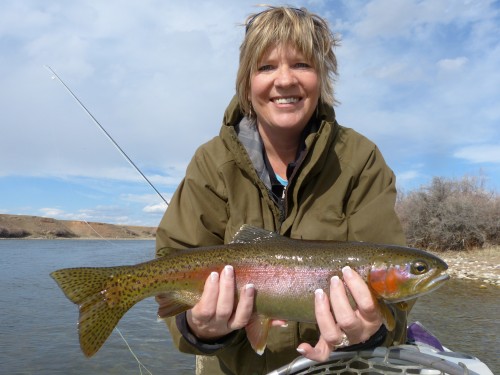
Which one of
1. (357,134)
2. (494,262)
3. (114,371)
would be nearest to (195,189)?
(357,134)

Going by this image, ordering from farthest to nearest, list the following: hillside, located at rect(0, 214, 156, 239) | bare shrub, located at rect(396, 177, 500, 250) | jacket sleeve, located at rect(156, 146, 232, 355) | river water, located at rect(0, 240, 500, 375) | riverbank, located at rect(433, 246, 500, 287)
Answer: hillside, located at rect(0, 214, 156, 239) → bare shrub, located at rect(396, 177, 500, 250) → riverbank, located at rect(433, 246, 500, 287) → river water, located at rect(0, 240, 500, 375) → jacket sleeve, located at rect(156, 146, 232, 355)

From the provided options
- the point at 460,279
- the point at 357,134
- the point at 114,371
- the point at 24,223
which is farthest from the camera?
the point at 24,223

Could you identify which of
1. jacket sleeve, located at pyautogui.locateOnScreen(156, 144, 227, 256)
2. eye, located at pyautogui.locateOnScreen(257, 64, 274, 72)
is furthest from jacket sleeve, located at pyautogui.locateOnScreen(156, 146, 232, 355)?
eye, located at pyautogui.locateOnScreen(257, 64, 274, 72)

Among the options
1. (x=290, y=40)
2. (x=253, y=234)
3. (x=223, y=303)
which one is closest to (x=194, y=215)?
(x=253, y=234)

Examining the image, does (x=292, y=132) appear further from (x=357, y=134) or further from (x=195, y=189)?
(x=195, y=189)

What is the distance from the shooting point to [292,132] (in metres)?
3.41

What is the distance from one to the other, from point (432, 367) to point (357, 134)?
5.41ft

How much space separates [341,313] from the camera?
2588 millimetres

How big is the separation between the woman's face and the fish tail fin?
4.83 ft

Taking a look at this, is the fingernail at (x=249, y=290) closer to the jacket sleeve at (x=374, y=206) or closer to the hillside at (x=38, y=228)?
the jacket sleeve at (x=374, y=206)

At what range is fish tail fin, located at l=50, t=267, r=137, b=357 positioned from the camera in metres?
2.80

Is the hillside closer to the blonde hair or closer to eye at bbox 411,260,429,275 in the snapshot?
the blonde hair

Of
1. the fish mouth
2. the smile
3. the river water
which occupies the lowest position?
the river water

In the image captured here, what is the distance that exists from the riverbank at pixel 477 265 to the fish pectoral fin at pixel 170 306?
1578cm
